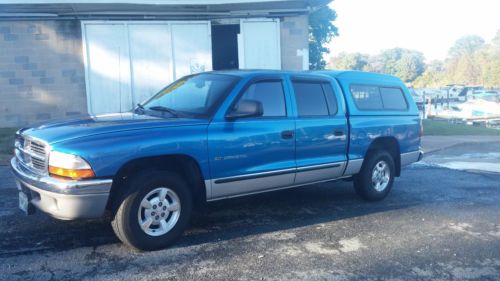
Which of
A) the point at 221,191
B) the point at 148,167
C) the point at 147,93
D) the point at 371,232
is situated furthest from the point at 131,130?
the point at 147,93

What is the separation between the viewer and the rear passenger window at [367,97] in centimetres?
626

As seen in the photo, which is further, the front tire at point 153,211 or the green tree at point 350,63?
the green tree at point 350,63

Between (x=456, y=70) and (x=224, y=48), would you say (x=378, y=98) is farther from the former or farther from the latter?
(x=456, y=70)

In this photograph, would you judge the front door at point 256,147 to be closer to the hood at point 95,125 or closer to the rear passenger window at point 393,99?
the hood at point 95,125

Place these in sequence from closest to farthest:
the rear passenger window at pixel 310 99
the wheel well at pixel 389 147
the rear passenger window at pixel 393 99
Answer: the rear passenger window at pixel 310 99, the wheel well at pixel 389 147, the rear passenger window at pixel 393 99

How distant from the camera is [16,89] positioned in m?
12.2

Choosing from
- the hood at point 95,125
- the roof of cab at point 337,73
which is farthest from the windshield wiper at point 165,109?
the roof of cab at point 337,73

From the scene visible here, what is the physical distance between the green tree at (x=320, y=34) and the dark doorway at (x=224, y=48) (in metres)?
14.8

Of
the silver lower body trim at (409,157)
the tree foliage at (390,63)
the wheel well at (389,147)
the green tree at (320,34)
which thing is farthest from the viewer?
the tree foliage at (390,63)

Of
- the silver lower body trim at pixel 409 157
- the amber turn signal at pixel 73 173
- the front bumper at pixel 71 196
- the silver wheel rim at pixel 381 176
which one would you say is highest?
the amber turn signal at pixel 73 173

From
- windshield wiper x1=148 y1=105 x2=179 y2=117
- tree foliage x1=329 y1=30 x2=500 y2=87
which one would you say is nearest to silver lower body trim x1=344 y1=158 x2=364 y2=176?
windshield wiper x1=148 y1=105 x2=179 y2=117

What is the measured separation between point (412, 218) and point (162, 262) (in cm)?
322

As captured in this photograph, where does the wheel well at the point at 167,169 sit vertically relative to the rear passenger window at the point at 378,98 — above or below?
below

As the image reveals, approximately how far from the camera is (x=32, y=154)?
426cm
